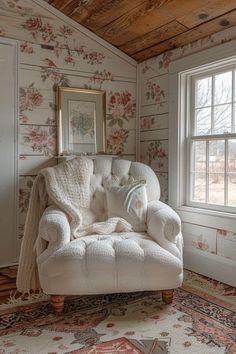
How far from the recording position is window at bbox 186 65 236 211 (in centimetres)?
284

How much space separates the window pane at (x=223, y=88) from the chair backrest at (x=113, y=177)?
86cm

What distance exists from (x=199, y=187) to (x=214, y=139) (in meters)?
0.45

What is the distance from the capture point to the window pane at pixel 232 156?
9.22 ft

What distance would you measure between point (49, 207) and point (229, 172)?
148 cm

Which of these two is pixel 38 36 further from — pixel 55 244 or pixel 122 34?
pixel 55 244

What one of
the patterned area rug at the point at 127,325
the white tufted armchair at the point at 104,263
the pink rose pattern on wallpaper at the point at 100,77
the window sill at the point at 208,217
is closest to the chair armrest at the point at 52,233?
the white tufted armchair at the point at 104,263

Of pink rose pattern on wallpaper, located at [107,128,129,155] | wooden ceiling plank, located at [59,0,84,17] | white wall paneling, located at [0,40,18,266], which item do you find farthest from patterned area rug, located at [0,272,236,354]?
wooden ceiling plank, located at [59,0,84,17]

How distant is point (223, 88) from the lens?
289 centimetres

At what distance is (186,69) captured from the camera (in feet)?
10.1

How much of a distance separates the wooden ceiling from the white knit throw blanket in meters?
1.41

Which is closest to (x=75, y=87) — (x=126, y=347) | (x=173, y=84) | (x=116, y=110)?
(x=116, y=110)

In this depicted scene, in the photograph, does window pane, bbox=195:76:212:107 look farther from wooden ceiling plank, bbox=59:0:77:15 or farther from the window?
wooden ceiling plank, bbox=59:0:77:15

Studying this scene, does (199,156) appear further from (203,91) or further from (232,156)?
(203,91)

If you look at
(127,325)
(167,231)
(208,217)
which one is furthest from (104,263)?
(208,217)
